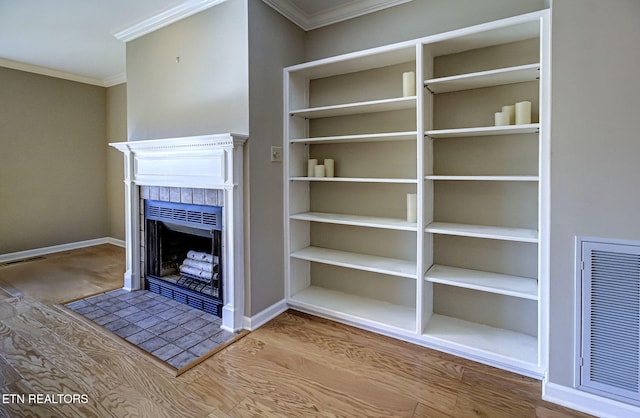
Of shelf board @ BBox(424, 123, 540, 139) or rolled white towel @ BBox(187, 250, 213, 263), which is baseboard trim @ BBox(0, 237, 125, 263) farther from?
shelf board @ BBox(424, 123, 540, 139)

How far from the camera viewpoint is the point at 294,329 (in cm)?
244

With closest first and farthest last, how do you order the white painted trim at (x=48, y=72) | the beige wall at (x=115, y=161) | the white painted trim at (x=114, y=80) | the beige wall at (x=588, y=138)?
the beige wall at (x=588, y=138), the white painted trim at (x=48, y=72), the white painted trim at (x=114, y=80), the beige wall at (x=115, y=161)

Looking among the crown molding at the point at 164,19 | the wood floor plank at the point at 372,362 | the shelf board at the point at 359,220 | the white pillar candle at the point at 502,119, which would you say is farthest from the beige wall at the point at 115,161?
the white pillar candle at the point at 502,119

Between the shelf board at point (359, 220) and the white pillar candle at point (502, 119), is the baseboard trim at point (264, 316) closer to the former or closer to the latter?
the shelf board at point (359, 220)

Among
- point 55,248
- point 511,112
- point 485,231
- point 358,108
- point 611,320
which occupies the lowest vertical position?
point 55,248

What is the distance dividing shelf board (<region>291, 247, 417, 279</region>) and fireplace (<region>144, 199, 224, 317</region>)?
0.73m

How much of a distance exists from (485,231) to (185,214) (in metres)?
2.42

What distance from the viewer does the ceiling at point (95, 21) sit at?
2607 mm

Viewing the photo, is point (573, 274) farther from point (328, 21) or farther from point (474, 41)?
point (328, 21)

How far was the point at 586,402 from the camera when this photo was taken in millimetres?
1586

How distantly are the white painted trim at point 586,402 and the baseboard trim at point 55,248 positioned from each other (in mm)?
5587

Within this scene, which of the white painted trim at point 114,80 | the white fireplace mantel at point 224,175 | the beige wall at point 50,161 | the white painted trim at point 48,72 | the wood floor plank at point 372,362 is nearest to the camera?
the wood floor plank at point 372,362

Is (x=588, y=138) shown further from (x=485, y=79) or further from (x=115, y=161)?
(x=115, y=161)

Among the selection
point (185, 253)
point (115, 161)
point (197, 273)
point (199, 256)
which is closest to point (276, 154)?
point (199, 256)
